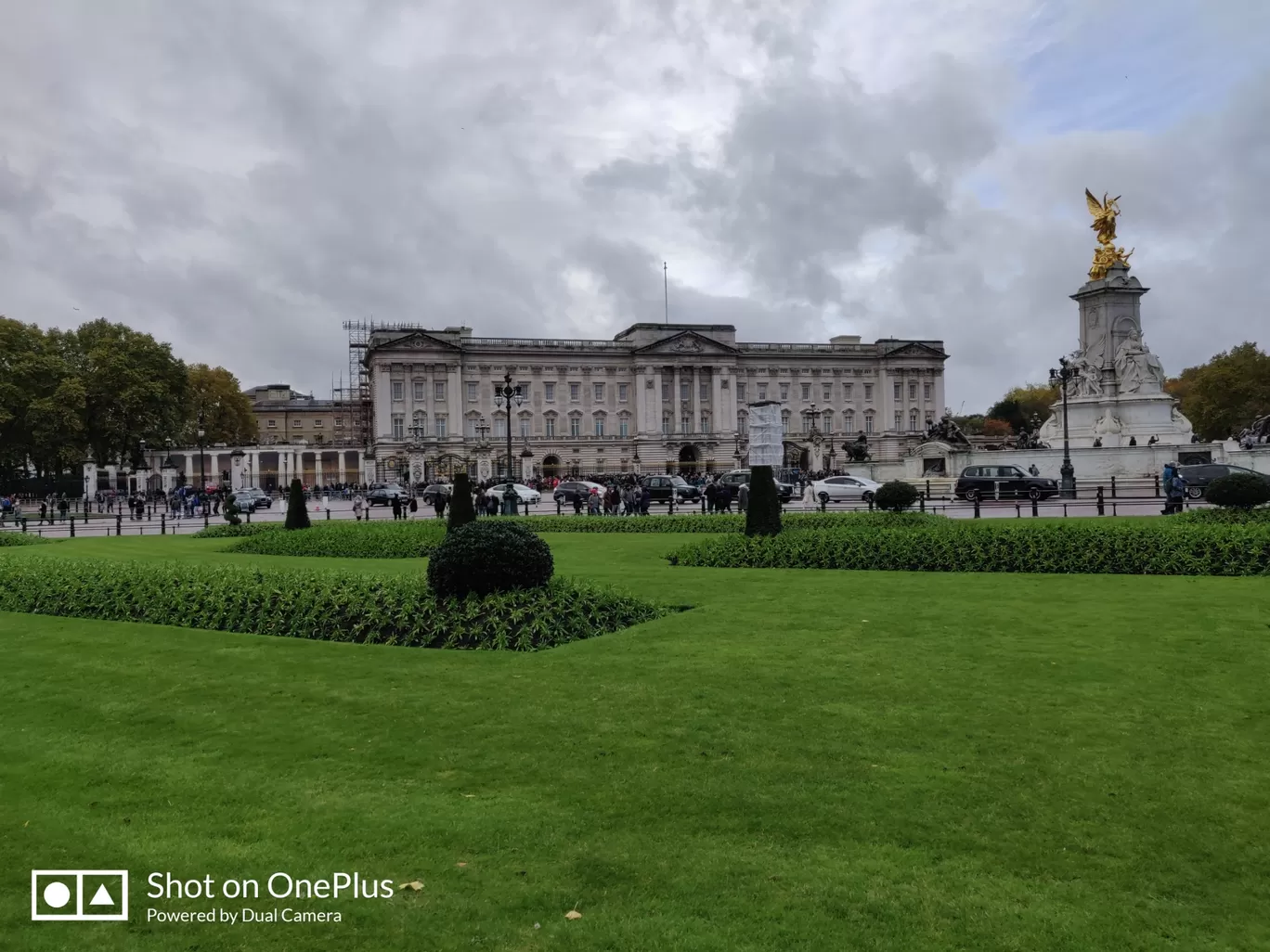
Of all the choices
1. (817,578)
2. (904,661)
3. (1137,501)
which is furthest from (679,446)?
(904,661)

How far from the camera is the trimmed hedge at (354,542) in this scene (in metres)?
21.4

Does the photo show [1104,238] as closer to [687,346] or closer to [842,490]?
[842,490]

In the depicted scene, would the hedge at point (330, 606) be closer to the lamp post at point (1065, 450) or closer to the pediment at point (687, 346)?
the lamp post at point (1065, 450)

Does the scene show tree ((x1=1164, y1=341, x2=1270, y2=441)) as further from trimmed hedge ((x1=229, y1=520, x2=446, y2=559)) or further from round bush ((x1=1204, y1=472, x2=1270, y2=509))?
trimmed hedge ((x1=229, y1=520, x2=446, y2=559))

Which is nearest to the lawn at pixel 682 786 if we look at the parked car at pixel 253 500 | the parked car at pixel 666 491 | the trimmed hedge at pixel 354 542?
the trimmed hedge at pixel 354 542

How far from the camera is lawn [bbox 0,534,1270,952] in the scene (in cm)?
423

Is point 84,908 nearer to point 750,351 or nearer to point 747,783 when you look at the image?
point 747,783

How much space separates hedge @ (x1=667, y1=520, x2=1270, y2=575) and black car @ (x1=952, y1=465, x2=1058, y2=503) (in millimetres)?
16214

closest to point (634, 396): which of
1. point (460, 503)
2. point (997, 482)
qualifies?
point (997, 482)

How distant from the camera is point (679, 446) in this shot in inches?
3780

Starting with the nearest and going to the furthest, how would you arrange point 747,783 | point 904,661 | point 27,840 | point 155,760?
point 27,840 < point 747,783 < point 155,760 < point 904,661

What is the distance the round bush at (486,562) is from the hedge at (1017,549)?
585 cm

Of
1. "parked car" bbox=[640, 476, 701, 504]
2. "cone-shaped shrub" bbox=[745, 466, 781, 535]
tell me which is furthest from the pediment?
"cone-shaped shrub" bbox=[745, 466, 781, 535]

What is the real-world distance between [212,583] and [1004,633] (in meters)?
10.0
